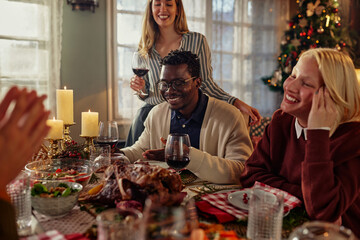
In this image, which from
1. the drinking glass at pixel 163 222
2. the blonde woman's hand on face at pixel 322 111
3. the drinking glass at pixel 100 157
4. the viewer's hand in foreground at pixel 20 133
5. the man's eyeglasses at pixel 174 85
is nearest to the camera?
the drinking glass at pixel 163 222

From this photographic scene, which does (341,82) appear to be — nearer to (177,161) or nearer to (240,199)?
(240,199)

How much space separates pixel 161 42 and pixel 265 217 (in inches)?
85.7

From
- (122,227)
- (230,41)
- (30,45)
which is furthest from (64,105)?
(230,41)

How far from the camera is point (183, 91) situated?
1.95 m

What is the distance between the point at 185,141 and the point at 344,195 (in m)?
Answer: 0.60

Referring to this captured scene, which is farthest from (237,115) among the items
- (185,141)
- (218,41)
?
(218,41)

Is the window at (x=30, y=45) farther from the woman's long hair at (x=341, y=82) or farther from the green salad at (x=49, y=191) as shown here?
the woman's long hair at (x=341, y=82)

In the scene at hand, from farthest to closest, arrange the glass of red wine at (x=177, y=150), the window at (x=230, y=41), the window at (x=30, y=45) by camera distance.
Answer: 1. the window at (x=230, y=41)
2. the window at (x=30, y=45)
3. the glass of red wine at (x=177, y=150)

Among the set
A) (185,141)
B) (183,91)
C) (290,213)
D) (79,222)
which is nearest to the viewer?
(79,222)

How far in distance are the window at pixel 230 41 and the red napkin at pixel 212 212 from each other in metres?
3.31

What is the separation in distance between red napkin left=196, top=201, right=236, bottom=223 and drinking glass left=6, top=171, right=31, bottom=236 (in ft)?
1.74

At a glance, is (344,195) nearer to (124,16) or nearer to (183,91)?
(183,91)

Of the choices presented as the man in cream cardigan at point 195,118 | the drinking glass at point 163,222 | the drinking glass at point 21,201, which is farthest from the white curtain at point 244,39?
the drinking glass at point 163,222

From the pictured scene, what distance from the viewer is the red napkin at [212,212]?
1.03 m
